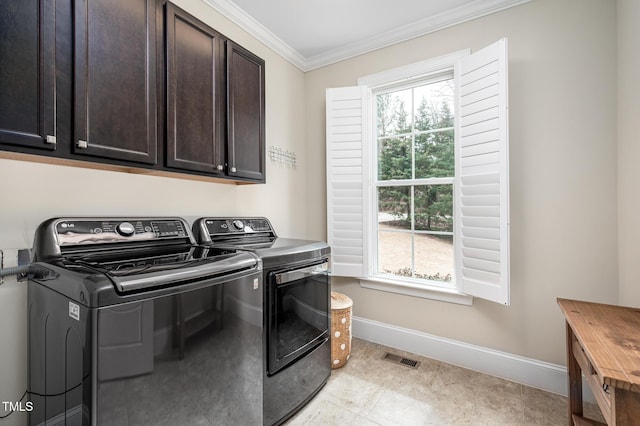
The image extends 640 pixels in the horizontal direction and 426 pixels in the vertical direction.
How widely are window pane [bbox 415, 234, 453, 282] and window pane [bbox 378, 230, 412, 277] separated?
9cm

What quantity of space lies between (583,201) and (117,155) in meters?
2.71

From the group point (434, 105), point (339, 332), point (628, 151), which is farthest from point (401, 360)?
point (434, 105)

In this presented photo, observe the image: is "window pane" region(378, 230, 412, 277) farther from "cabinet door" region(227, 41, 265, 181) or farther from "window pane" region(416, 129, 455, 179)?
"cabinet door" region(227, 41, 265, 181)

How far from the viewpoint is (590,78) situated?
1812 mm

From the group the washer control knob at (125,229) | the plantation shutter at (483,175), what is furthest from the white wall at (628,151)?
the washer control knob at (125,229)

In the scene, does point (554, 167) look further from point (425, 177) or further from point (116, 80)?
point (116, 80)

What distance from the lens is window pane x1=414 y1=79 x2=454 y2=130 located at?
2379mm

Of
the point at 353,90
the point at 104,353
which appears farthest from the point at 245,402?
the point at 353,90

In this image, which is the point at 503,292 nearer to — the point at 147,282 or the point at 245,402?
the point at 245,402

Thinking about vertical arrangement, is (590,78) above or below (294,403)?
above

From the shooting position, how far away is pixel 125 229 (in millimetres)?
1446

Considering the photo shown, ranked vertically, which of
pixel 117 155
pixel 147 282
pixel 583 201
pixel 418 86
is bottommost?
pixel 147 282

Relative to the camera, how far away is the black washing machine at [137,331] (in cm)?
89

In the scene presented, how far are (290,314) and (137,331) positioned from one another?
0.85m
